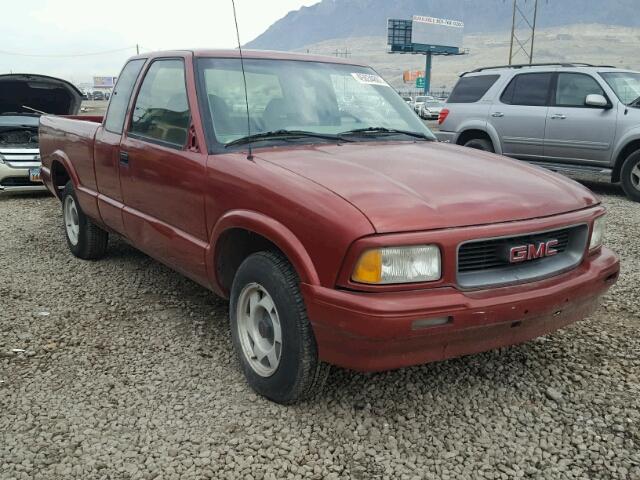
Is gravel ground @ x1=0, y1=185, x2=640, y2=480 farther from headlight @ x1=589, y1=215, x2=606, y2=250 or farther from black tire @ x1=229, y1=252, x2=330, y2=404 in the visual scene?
headlight @ x1=589, y1=215, x2=606, y2=250

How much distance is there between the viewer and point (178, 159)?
139 inches

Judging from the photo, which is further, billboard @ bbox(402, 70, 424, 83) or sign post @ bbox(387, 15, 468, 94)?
billboard @ bbox(402, 70, 424, 83)

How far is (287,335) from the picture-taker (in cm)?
273

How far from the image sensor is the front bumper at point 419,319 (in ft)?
7.91

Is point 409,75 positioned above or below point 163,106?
below

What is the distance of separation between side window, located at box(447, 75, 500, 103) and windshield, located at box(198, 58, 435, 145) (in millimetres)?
6192

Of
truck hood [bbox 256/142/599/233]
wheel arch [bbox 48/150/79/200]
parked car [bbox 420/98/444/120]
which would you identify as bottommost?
parked car [bbox 420/98/444/120]

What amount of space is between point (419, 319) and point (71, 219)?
4.23 m

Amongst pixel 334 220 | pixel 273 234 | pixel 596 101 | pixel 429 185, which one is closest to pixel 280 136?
pixel 273 234

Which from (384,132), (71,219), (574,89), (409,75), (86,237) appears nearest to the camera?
(384,132)

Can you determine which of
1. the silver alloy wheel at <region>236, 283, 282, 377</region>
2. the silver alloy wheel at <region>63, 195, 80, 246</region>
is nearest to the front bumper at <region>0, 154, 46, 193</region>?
the silver alloy wheel at <region>63, 195, 80, 246</region>

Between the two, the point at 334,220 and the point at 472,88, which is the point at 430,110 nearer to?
the point at 472,88

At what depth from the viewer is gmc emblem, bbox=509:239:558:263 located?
2646 mm

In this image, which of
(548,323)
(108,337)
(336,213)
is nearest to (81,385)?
(108,337)
